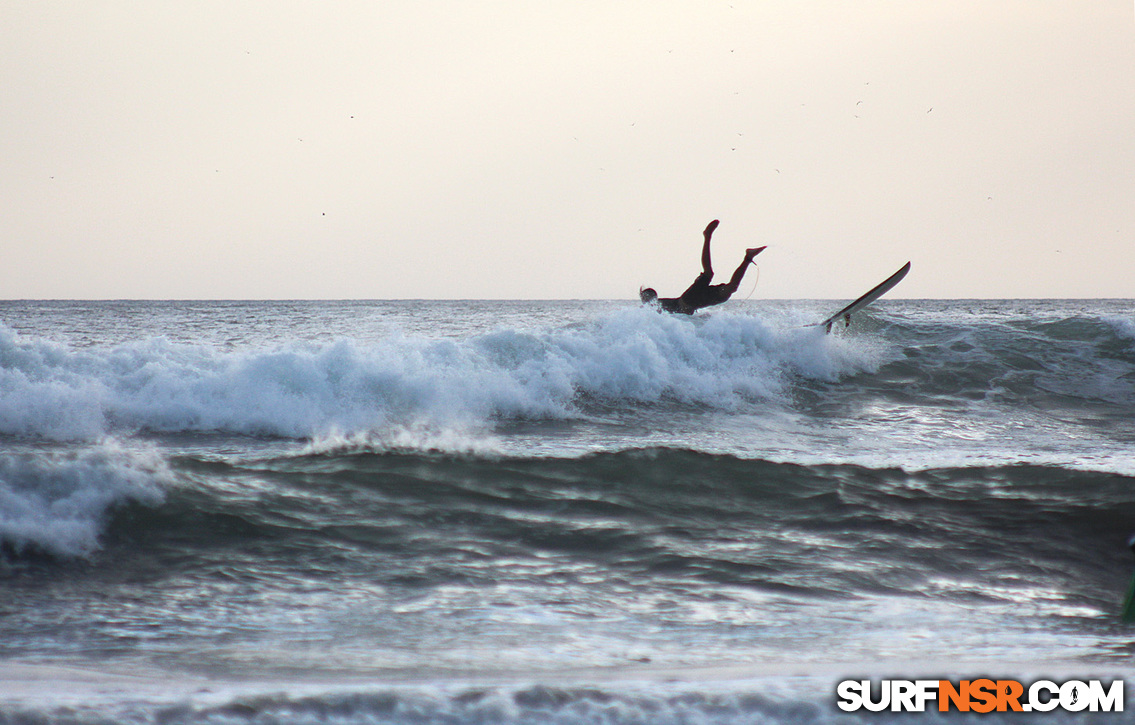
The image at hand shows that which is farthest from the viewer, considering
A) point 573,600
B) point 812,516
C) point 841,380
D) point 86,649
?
point 841,380

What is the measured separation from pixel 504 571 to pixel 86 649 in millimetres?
1798

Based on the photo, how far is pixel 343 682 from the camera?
248 cm

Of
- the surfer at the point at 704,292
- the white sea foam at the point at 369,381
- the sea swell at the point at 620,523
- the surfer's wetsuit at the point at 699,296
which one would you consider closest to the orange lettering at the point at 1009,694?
the sea swell at the point at 620,523

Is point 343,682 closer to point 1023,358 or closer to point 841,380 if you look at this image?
point 841,380

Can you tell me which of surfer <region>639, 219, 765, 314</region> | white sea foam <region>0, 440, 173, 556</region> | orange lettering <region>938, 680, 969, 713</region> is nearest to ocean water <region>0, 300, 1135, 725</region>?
white sea foam <region>0, 440, 173, 556</region>

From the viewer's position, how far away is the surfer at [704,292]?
11.1 meters

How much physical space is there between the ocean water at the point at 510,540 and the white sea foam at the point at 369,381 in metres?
0.04

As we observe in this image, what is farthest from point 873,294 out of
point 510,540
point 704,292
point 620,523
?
point 510,540

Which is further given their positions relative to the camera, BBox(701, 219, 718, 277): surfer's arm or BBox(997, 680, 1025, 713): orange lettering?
→ BBox(701, 219, 718, 277): surfer's arm

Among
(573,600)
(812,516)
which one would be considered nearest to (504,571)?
(573,600)

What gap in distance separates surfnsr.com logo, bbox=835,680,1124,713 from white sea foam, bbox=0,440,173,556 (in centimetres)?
377

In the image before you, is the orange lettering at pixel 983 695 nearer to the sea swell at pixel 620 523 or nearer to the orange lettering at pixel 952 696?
the orange lettering at pixel 952 696

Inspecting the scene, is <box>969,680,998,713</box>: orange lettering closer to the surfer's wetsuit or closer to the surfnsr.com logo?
the surfnsr.com logo

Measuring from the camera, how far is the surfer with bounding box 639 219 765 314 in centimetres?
1109
